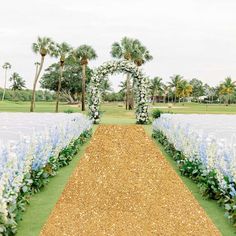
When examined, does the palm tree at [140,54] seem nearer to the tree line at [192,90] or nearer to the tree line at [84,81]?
the tree line at [84,81]

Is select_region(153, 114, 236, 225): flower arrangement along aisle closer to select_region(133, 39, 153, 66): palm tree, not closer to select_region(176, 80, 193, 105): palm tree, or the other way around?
select_region(133, 39, 153, 66): palm tree

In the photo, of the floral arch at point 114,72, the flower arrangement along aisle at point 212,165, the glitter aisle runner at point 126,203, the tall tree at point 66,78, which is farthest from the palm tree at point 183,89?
the flower arrangement along aisle at point 212,165

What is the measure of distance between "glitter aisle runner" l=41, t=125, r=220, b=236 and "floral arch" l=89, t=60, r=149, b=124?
1237 centimetres

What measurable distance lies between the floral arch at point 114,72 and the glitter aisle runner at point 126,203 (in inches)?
487

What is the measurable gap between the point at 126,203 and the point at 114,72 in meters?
17.8

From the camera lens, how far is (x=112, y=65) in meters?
24.2

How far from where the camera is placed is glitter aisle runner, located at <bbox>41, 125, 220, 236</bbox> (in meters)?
5.88

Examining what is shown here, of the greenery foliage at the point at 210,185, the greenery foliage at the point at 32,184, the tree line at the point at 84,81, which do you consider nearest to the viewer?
the greenery foliage at the point at 32,184

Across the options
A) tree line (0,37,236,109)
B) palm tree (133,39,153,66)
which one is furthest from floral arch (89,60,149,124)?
palm tree (133,39,153,66)

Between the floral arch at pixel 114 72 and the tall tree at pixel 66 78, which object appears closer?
the floral arch at pixel 114 72

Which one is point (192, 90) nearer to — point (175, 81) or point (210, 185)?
point (175, 81)

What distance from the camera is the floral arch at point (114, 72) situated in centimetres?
2388

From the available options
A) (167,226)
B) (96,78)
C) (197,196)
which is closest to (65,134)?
(197,196)

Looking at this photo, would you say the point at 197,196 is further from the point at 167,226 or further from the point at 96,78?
the point at 96,78
